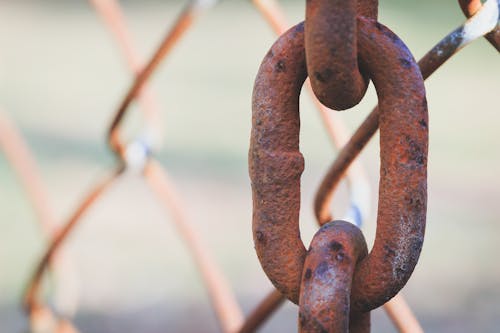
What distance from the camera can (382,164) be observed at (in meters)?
0.27

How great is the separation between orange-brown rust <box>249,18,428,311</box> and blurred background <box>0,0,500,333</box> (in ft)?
5.02

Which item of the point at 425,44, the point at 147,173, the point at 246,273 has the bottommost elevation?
the point at 425,44

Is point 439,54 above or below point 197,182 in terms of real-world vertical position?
above

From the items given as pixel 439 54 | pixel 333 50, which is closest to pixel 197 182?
pixel 439 54

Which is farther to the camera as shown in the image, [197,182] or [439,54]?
[197,182]

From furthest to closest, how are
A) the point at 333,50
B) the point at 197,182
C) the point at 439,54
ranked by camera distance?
the point at 197,182 < the point at 439,54 < the point at 333,50

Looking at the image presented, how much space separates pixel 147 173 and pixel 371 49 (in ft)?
1.96

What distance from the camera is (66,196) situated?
244cm

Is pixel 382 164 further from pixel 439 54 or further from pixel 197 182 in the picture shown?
→ pixel 197 182

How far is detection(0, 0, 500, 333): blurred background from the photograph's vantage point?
1.91 meters

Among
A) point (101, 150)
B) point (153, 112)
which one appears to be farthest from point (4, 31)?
point (153, 112)

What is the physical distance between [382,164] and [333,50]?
45mm

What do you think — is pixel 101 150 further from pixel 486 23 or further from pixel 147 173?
pixel 486 23

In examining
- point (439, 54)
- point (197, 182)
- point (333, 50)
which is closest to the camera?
point (333, 50)
